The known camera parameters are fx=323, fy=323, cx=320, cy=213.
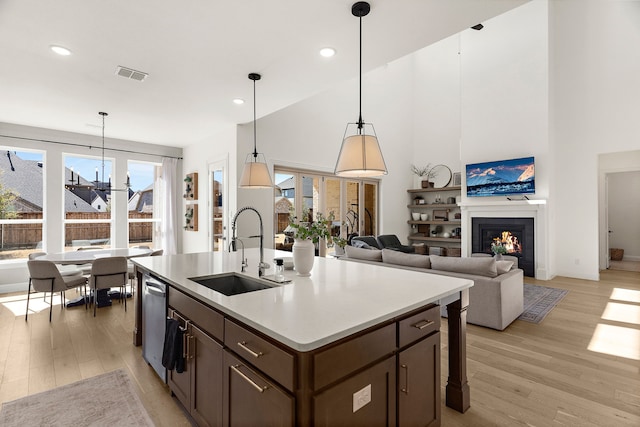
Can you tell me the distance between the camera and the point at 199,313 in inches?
70.7

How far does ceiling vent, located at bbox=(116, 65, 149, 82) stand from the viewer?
10.6 feet

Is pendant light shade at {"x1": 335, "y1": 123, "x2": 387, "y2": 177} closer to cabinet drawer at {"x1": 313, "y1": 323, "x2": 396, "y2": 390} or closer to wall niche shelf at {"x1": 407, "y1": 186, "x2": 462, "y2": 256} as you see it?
cabinet drawer at {"x1": 313, "y1": 323, "x2": 396, "y2": 390}

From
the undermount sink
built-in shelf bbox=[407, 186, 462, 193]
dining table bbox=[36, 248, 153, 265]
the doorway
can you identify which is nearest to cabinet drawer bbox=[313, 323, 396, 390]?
the undermount sink

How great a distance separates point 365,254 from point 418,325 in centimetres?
281

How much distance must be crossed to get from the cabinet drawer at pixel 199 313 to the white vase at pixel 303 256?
2.26 feet

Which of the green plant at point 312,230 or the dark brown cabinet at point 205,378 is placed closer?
the dark brown cabinet at point 205,378

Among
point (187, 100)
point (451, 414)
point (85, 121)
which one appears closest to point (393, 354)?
point (451, 414)

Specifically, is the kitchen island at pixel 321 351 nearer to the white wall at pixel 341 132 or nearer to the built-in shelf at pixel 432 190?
the white wall at pixel 341 132

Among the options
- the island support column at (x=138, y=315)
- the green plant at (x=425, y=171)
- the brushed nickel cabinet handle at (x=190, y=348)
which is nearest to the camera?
the brushed nickel cabinet handle at (x=190, y=348)

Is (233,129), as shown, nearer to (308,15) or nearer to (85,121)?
(85,121)

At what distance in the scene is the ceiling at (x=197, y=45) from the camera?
7.41ft

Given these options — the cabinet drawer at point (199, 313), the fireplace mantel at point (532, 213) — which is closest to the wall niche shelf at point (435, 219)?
the fireplace mantel at point (532, 213)

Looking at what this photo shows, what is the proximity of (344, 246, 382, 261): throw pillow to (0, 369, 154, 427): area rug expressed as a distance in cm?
291

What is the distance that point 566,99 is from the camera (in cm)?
618
